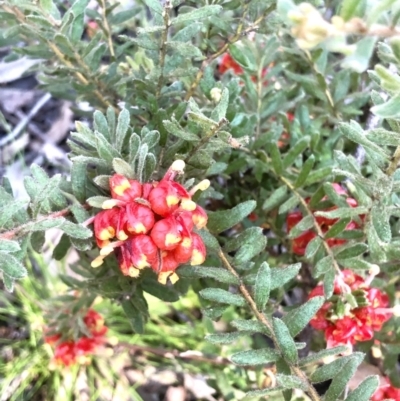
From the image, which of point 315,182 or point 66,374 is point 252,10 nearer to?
point 315,182

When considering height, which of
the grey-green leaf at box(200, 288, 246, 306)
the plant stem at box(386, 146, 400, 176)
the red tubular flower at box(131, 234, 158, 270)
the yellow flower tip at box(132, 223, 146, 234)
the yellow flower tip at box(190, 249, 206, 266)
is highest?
the plant stem at box(386, 146, 400, 176)

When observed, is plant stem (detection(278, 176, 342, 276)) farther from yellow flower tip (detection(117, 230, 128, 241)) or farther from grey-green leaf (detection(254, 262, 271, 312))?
yellow flower tip (detection(117, 230, 128, 241))

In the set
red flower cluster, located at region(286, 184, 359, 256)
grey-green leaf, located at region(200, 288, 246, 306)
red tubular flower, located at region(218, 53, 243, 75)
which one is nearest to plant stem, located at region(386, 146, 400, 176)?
red flower cluster, located at region(286, 184, 359, 256)

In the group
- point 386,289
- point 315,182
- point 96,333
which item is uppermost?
point 315,182

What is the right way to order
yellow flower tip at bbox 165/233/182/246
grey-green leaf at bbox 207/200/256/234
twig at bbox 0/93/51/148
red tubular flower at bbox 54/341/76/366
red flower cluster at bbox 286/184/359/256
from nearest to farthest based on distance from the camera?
1. yellow flower tip at bbox 165/233/182/246
2. grey-green leaf at bbox 207/200/256/234
3. red flower cluster at bbox 286/184/359/256
4. red tubular flower at bbox 54/341/76/366
5. twig at bbox 0/93/51/148

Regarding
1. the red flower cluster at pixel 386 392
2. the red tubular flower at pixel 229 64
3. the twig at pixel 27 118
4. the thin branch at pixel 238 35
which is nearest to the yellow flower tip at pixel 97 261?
the thin branch at pixel 238 35

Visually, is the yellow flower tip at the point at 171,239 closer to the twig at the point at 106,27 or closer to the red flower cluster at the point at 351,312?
the red flower cluster at the point at 351,312

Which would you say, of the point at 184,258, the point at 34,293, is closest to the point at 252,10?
the point at 184,258

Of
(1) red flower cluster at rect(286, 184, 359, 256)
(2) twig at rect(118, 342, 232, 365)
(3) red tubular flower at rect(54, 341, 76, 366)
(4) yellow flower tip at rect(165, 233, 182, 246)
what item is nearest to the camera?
(4) yellow flower tip at rect(165, 233, 182, 246)

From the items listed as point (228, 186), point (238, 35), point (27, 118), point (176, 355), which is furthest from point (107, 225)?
point (27, 118)
